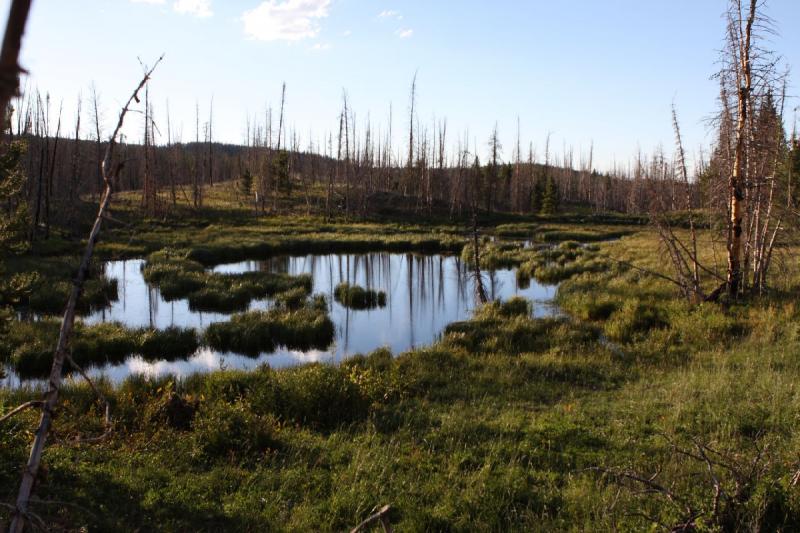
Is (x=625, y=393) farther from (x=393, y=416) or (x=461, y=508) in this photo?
(x=461, y=508)

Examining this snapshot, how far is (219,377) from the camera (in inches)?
430

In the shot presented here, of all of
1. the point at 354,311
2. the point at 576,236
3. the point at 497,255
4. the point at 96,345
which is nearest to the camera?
the point at 96,345

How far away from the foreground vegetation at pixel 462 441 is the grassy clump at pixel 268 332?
411 centimetres

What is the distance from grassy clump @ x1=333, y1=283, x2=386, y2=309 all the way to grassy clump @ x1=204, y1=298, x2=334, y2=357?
4532 millimetres

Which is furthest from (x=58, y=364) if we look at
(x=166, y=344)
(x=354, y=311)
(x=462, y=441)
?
(x=354, y=311)

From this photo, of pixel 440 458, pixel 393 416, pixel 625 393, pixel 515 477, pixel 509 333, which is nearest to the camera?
pixel 515 477

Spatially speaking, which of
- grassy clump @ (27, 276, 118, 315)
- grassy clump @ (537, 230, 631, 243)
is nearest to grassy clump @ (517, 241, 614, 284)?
grassy clump @ (537, 230, 631, 243)

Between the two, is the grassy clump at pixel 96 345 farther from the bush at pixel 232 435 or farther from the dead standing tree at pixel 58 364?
the dead standing tree at pixel 58 364

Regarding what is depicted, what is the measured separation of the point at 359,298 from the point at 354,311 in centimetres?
129

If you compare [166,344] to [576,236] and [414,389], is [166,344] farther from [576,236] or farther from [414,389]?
[576,236]

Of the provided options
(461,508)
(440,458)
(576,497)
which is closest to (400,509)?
(461,508)

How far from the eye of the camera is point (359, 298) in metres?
22.8

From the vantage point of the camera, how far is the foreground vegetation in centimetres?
578

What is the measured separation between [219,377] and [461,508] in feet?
21.7
